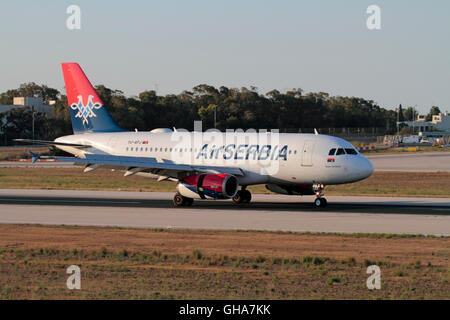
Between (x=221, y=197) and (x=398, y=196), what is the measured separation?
1552 cm

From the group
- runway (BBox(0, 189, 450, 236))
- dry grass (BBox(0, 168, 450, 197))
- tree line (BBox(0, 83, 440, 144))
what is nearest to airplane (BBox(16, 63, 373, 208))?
runway (BBox(0, 189, 450, 236))

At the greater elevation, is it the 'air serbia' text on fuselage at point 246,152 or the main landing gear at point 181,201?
the 'air serbia' text on fuselage at point 246,152

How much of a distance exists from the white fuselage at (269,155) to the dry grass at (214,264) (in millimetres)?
10757

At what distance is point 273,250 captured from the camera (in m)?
23.8

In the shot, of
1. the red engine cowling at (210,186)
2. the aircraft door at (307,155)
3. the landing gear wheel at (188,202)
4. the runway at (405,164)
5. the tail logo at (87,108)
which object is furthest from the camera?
the runway at (405,164)

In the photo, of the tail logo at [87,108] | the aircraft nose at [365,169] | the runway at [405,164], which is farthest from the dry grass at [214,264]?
the runway at [405,164]

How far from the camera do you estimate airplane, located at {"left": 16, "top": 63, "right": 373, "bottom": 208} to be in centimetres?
3788

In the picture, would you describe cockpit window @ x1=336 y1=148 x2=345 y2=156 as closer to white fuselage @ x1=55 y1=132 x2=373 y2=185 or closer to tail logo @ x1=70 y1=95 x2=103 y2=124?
white fuselage @ x1=55 y1=132 x2=373 y2=185

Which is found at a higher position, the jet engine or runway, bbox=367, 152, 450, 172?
the jet engine

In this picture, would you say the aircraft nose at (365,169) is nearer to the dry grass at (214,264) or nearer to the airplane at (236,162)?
the airplane at (236,162)

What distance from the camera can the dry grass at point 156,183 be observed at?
171ft

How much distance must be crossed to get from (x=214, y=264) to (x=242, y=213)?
1465 centimetres
